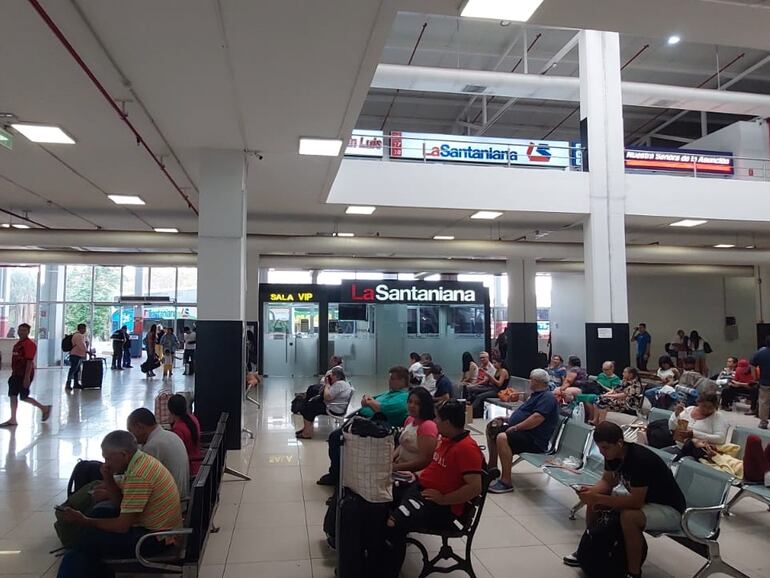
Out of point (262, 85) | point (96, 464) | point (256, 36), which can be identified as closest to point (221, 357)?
point (96, 464)

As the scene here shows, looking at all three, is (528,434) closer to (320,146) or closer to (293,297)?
(320,146)

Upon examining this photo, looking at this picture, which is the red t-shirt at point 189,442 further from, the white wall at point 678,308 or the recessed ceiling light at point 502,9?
the white wall at point 678,308

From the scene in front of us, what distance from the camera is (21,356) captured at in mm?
9438

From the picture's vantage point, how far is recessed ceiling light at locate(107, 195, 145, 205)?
35.2 feet

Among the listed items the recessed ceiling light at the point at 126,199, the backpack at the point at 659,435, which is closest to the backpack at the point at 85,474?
the backpack at the point at 659,435

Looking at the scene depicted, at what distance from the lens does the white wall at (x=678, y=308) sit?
75.3 ft

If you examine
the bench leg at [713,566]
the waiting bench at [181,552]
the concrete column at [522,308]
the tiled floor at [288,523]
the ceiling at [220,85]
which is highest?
the ceiling at [220,85]

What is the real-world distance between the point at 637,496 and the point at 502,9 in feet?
11.6

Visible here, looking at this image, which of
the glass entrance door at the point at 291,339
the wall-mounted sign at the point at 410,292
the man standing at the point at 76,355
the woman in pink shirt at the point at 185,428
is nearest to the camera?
the woman in pink shirt at the point at 185,428

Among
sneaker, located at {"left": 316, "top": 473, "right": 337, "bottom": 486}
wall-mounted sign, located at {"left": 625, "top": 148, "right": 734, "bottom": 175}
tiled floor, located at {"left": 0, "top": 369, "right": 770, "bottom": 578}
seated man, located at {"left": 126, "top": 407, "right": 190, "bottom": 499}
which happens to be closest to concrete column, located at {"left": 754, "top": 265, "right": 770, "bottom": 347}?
wall-mounted sign, located at {"left": 625, "top": 148, "right": 734, "bottom": 175}

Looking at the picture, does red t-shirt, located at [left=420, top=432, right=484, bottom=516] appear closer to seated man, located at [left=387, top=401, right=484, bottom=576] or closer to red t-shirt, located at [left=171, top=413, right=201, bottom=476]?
seated man, located at [left=387, top=401, right=484, bottom=576]

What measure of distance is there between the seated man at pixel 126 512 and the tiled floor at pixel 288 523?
79 cm

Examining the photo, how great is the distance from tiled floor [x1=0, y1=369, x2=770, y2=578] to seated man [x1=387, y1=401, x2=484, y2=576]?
1.59 ft

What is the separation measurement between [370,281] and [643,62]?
1047 cm
